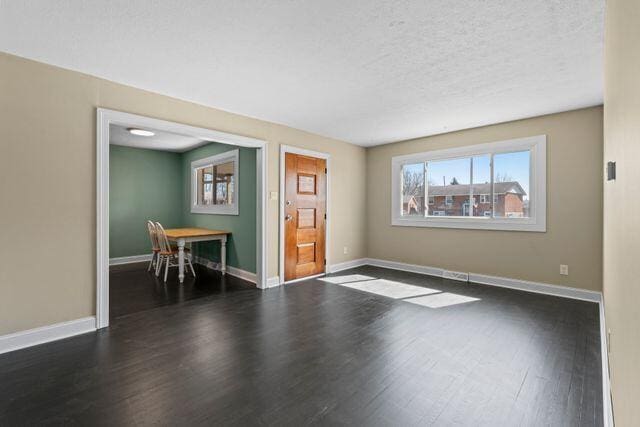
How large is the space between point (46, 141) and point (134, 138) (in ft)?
10.9

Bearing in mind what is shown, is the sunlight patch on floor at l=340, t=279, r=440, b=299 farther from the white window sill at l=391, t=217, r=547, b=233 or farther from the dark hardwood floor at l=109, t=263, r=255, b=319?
the dark hardwood floor at l=109, t=263, r=255, b=319

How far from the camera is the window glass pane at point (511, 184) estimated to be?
4312 millimetres

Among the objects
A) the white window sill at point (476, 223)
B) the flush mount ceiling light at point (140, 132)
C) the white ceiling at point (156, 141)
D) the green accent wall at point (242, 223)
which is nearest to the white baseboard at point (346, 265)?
the white window sill at point (476, 223)

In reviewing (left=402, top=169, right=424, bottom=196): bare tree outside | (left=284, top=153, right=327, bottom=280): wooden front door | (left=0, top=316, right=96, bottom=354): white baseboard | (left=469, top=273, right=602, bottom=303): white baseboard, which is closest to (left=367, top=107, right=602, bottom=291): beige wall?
(left=469, top=273, right=602, bottom=303): white baseboard

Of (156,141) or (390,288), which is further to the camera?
(156,141)

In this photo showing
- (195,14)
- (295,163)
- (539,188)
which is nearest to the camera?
(195,14)

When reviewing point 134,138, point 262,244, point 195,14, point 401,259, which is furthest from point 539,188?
point 134,138

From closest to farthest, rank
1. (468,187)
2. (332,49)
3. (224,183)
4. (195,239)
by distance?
(332,49) < (468,187) < (195,239) < (224,183)

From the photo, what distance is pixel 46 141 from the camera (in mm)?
2678

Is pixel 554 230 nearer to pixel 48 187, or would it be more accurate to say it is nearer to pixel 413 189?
pixel 413 189

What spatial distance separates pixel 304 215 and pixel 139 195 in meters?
4.00

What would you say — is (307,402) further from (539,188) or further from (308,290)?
(539,188)

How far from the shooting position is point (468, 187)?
16.0 feet

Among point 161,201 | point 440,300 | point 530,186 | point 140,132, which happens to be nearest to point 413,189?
point 530,186
